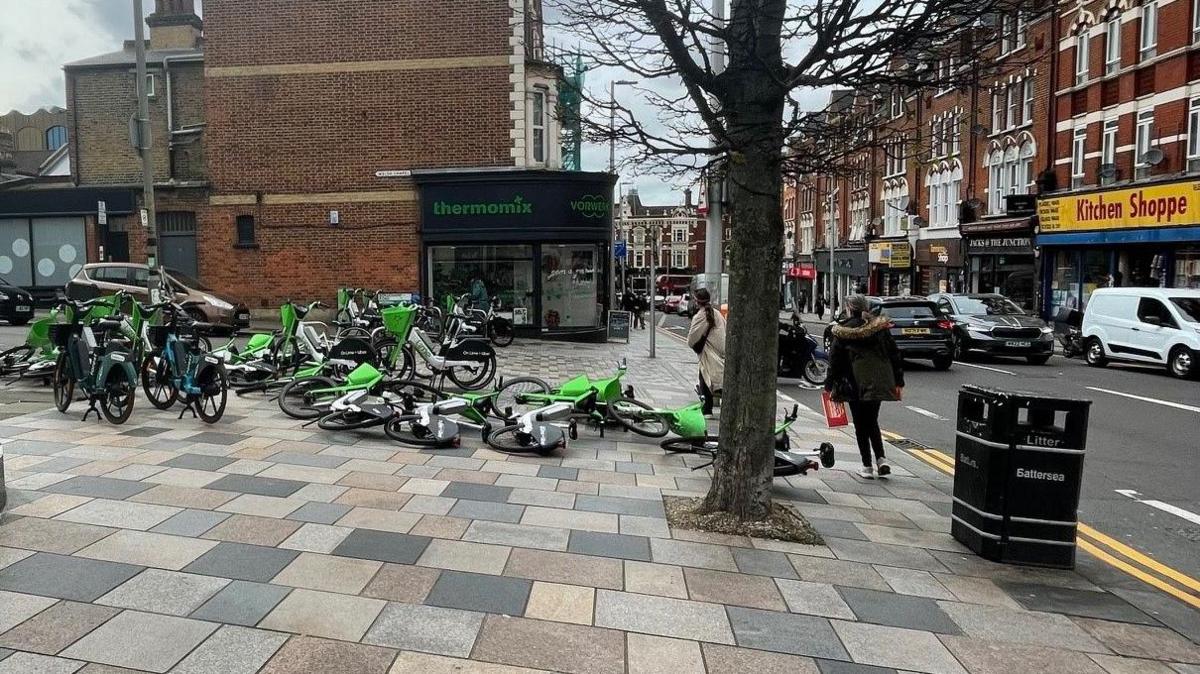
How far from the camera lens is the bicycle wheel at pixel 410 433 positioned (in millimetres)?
7059

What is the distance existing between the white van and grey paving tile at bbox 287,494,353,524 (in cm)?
1608

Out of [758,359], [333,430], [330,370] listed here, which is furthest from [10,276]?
[758,359]

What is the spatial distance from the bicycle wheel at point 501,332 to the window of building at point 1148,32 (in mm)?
22020

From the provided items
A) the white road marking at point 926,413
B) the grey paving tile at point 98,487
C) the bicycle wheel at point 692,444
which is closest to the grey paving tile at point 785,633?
the bicycle wheel at point 692,444

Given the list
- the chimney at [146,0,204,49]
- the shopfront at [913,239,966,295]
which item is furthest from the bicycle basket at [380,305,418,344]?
the shopfront at [913,239,966,295]

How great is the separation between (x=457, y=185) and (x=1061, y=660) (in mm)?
17890

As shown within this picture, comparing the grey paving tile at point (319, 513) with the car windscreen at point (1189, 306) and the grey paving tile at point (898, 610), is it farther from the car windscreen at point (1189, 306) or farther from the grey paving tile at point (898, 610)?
the car windscreen at point (1189, 306)

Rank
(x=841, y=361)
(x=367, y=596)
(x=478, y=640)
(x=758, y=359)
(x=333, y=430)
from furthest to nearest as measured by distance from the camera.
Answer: (x=333, y=430) < (x=841, y=361) < (x=758, y=359) < (x=367, y=596) < (x=478, y=640)

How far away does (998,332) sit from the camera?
685 inches

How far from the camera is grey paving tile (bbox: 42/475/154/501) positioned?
516 cm

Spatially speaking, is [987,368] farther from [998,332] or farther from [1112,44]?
[1112,44]

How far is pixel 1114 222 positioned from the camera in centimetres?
2381

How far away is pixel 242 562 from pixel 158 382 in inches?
198

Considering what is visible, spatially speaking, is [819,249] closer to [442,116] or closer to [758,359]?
[442,116]
